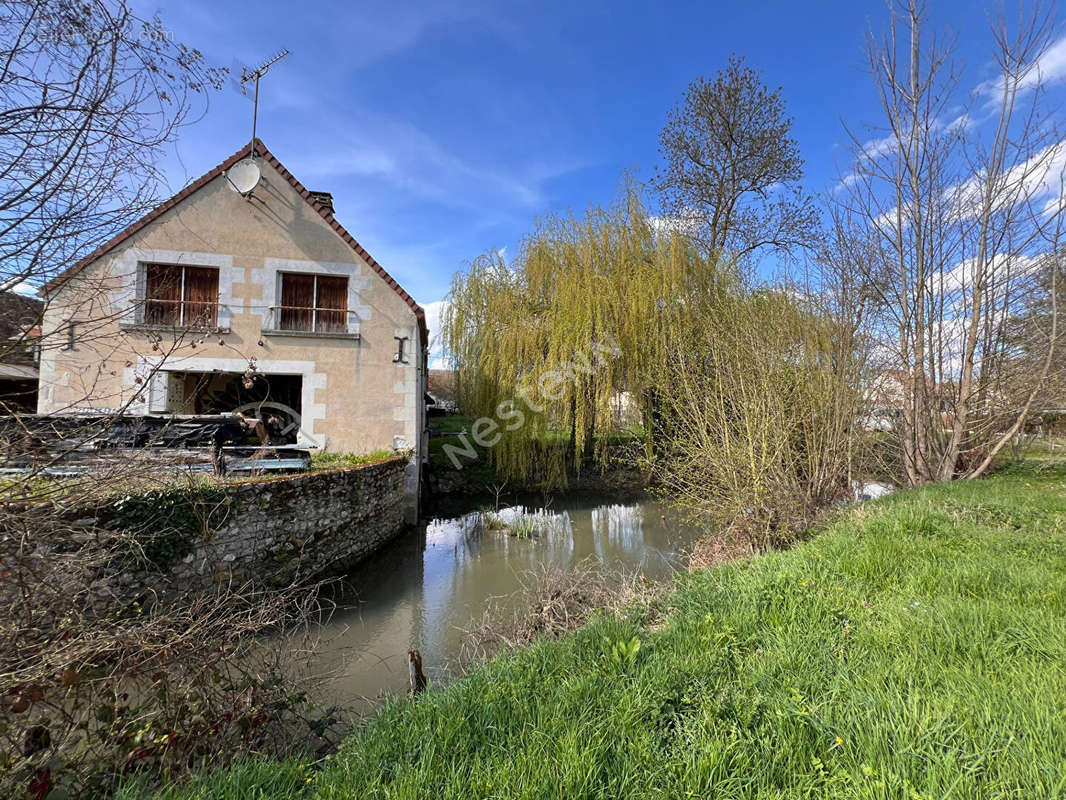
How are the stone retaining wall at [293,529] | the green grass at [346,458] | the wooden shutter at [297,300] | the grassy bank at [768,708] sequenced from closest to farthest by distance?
the grassy bank at [768,708] < the stone retaining wall at [293,529] < the green grass at [346,458] < the wooden shutter at [297,300]

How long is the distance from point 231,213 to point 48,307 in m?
8.42

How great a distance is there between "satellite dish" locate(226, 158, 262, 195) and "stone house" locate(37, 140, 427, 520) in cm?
2

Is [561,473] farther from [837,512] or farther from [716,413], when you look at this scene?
[837,512]

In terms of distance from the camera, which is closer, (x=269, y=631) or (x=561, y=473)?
(x=269, y=631)

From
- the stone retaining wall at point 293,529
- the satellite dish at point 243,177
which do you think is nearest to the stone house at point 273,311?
the satellite dish at point 243,177

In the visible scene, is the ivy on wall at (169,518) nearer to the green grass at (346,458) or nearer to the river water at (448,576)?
the river water at (448,576)

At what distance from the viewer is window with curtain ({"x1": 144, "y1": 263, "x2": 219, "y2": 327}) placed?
9227 mm

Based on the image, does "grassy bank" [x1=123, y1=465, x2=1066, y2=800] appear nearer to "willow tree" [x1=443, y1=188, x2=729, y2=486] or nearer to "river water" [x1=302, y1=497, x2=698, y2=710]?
"river water" [x1=302, y1=497, x2=698, y2=710]

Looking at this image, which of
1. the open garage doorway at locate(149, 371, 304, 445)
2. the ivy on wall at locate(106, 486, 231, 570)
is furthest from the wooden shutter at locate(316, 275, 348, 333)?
the ivy on wall at locate(106, 486, 231, 570)

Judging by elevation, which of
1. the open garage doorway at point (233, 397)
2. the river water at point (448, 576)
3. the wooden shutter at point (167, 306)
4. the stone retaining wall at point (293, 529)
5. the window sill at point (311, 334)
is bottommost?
the river water at point (448, 576)

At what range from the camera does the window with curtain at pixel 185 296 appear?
30.3 feet

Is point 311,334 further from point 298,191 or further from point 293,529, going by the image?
point 293,529

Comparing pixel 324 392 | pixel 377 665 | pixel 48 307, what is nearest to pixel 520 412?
pixel 324 392

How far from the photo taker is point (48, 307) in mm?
2482
